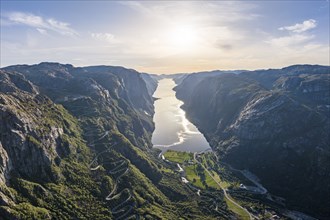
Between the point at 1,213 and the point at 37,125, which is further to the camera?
the point at 37,125

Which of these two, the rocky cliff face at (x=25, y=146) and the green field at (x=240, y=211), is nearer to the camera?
the rocky cliff face at (x=25, y=146)

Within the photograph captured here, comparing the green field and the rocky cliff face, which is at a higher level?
the rocky cliff face

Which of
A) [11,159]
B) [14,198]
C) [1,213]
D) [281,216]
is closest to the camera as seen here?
[1,213]

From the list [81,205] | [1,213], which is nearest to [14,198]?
[1,213]

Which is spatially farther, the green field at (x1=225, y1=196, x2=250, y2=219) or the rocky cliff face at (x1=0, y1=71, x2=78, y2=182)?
the green field at (x1=225, y1=196, x2=250, y2=219)

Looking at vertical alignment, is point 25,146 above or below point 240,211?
above

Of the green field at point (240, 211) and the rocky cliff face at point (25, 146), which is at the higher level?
the rocky cliff face at point (25, 146)

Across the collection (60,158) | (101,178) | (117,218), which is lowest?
(117,218)

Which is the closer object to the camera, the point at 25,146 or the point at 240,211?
the point at 25,146

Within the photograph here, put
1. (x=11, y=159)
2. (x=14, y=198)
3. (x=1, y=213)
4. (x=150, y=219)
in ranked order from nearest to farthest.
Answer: (x=1, y=213) → (x=14, y=198) → (x=11, y=159) → (x=150, y=219)

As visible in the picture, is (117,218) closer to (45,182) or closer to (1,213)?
(45,182)

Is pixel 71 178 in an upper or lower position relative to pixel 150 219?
upper
